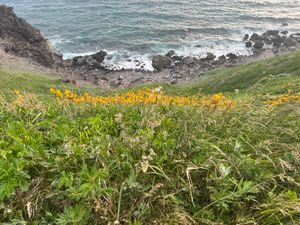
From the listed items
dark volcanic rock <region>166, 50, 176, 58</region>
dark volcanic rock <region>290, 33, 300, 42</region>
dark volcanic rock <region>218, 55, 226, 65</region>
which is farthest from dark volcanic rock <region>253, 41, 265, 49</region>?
dark volcanic rock <region>166, 50, 176, 58</region>

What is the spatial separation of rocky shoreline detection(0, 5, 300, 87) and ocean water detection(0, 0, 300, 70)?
2090 millimetres

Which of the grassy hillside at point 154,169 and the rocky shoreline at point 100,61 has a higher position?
the grassy hillside at point 154,169

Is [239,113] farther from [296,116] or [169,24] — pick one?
[169,24]

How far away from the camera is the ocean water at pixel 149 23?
149 ft

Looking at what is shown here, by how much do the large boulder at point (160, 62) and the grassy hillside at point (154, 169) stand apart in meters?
34.2

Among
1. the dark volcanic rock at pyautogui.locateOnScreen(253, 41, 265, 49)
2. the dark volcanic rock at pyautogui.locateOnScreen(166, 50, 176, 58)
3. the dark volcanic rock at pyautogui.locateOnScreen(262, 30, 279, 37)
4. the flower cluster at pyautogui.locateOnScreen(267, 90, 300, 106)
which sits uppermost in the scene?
the flower cluster at pyautogui.locateOnScreen(267, 90, 300, 106)

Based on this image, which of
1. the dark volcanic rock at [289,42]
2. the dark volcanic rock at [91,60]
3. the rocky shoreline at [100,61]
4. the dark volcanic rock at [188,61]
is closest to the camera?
the rocky shoreline at [100,61]

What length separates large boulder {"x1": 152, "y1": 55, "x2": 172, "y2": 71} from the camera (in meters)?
39.4

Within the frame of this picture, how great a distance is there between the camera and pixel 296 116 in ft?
18.3

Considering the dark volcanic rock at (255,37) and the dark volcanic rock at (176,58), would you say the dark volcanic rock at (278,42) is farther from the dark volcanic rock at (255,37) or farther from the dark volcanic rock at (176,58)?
the dark volcanic rock at (176,58)

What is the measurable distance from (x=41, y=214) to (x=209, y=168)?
196 cm

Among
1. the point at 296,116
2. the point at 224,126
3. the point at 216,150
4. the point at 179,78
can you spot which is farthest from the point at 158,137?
the point at 179,78

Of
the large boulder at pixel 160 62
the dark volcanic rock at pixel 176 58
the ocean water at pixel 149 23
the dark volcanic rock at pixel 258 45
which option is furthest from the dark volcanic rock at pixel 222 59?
the large boulder at pixel 160 62

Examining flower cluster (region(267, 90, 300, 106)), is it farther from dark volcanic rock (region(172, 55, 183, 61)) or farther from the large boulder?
dark volcanic rock (region(172, 55, 183, 61))
